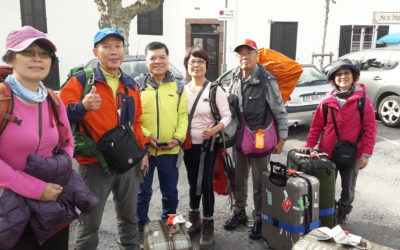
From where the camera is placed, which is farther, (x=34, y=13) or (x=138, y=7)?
(x=34, y=13)

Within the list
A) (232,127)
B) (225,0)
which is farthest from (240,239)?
(225,0)

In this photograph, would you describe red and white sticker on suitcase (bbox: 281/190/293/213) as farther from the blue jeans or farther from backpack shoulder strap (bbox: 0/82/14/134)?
backpack shoulder strap (bbox: 0/82/14/134)

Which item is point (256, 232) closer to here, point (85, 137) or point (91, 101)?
point (85, 137)

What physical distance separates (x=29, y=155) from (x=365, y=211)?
3582 millimetres

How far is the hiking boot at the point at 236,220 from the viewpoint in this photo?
3.57 metres

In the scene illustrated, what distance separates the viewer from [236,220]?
3.62 m

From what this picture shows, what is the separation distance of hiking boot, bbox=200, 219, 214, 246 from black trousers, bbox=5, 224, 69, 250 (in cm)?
141

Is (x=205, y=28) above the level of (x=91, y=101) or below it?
above

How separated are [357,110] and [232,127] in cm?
115

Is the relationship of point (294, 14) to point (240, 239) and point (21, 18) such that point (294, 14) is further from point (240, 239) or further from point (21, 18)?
point (240, 239)

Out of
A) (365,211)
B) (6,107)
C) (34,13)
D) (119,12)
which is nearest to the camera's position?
(6,107)

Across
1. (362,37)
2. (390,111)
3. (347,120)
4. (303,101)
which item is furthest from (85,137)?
(362,37)

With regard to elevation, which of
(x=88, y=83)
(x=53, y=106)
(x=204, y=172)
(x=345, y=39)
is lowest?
(x=204, y=172)

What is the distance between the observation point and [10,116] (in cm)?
177
